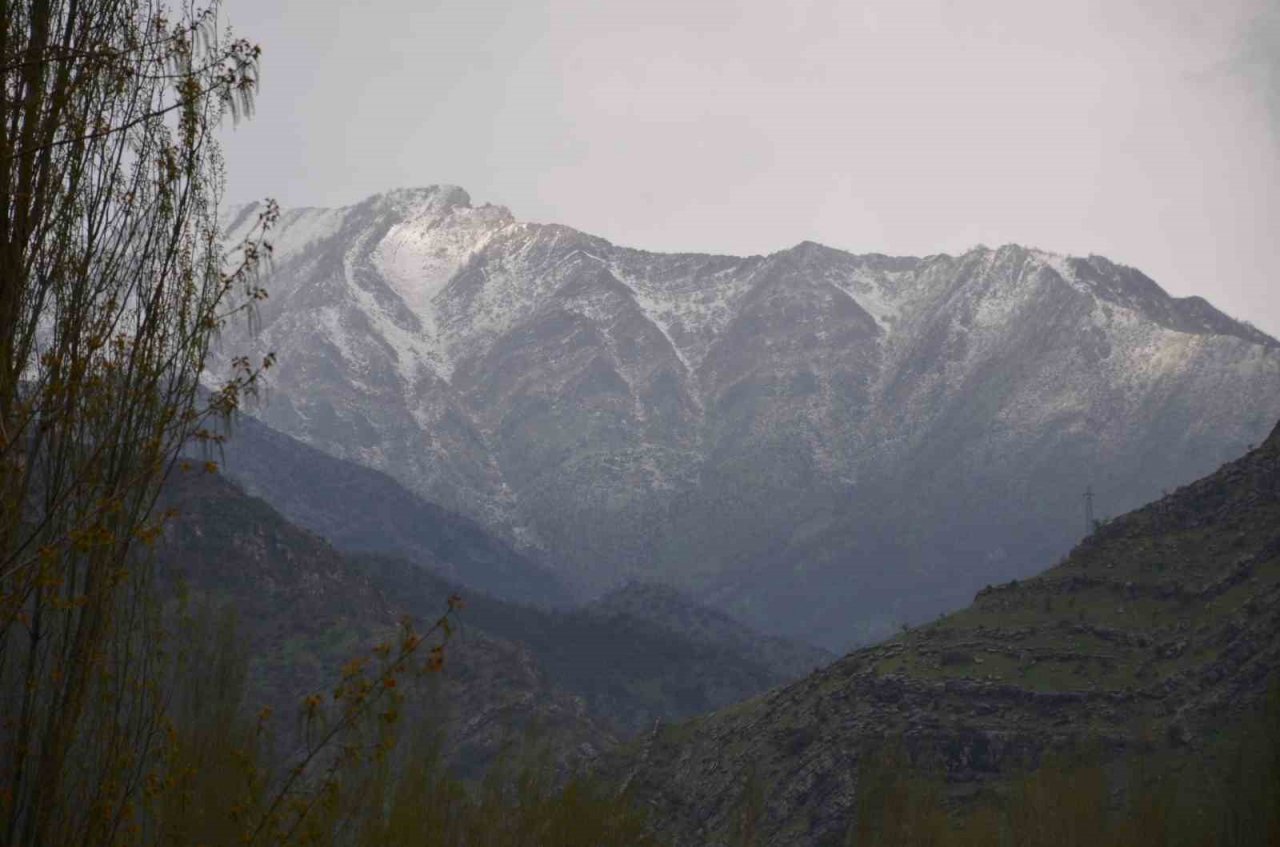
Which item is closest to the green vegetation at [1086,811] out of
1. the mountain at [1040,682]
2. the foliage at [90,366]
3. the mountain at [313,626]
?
the mountain at [1040,682]

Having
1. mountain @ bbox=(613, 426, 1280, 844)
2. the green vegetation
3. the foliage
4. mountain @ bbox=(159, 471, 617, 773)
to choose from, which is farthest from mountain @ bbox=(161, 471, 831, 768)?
the foliage

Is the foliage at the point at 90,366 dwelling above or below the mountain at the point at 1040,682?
below

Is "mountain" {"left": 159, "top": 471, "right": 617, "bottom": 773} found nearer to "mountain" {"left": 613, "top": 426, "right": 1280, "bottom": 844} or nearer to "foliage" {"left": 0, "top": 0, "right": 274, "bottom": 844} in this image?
"mountain" {"left": 613, "top": 426, "right": 1280, "bottom": 844}

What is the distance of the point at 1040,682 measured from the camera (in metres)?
83.2

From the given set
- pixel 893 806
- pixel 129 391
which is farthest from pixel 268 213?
pixel 893 806

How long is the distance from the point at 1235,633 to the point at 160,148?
242 feet

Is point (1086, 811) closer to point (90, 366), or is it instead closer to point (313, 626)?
point (90, 366)

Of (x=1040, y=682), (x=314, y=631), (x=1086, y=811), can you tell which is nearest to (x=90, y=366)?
(x=1086, y=811)

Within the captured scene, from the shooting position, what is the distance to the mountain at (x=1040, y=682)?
76.3m

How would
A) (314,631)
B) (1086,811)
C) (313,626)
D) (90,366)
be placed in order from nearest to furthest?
(90,366) → (1086,811) → (314,631) → (313,626)

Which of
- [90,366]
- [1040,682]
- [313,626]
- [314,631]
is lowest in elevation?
[90,366]

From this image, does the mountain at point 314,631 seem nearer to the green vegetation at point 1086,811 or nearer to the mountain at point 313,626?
the mountain at point 313,626

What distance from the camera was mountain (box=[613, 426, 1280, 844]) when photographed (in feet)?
250

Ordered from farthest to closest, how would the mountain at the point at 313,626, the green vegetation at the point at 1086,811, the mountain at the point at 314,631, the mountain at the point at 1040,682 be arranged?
1. the mountain at the point at 313,626
2. the mountain at the point at 314,631
3. the mountain at the point at 1040,682
4. the green vegetation at the point at 1086,811
